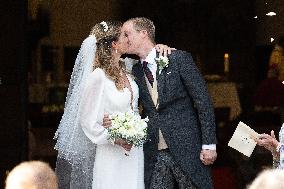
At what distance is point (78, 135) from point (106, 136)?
47 centimetres

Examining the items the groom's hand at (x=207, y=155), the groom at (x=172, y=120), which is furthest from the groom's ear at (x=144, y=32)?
the groom's hand at (x=207, y=155)

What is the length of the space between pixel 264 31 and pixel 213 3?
0.60 m

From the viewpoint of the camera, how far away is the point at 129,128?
6.23 metres

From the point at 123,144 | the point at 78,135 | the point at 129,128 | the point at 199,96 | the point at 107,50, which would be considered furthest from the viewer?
the point at 78,135

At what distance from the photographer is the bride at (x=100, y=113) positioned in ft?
21.1

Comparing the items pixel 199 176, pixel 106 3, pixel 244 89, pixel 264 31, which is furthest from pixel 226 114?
pixel 199 176

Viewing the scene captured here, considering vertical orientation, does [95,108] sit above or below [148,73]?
below

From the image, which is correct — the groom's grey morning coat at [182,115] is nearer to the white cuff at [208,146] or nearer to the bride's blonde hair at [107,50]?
the white cuff at [208,146]

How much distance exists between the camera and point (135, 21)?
21.7 ft

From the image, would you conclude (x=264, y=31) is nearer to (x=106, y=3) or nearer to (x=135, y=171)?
(x=106, y=3)

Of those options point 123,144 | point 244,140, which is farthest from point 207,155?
point 123,144

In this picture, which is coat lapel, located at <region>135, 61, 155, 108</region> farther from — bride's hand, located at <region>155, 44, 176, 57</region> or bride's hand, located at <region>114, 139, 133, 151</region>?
bride's hand, located at <region>114, 139, 133, 151</region>

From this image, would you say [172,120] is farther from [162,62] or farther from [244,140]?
[244,140]

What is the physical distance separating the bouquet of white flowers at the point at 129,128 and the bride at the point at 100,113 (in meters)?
0.09
